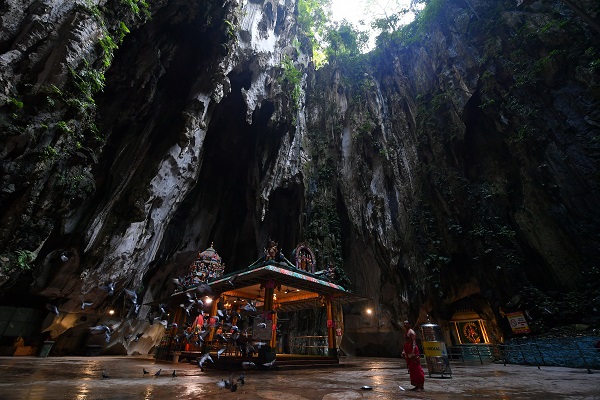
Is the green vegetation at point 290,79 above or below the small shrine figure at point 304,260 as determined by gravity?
above

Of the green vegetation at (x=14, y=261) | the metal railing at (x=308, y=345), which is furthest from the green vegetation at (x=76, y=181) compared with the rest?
the metal railing at (x=308, y=345)

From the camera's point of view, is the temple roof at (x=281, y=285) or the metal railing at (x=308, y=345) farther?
the metal railing at (x=308, y=345)

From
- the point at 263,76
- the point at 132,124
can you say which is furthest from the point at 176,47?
the point at 263,76

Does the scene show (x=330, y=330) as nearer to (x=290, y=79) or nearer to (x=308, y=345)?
(x=308, y=345)

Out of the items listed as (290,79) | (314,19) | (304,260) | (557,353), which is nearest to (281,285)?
(304,260)

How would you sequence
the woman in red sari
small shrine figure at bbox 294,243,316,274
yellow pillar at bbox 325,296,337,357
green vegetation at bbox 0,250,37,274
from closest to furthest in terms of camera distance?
the woman in red sari → green vegetation at bbox 0,250,37,274 → yellow pillar at bbox 325,296,337,357 → small shrine figure at bbox 294,243,316,274

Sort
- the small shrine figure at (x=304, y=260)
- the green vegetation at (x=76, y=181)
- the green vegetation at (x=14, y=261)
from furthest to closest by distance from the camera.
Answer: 1. the small shrine figure at (x=304, y=260)
2. the green vegetation at (x=76, y=181)
3. the green vegetation at (x=14, y=261)

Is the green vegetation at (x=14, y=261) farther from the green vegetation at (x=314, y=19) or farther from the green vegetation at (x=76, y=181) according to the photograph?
the green vegetation at (x=314, y=19)

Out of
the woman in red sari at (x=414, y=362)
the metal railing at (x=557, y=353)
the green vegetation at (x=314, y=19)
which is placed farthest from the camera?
the green vegetation at (x=314, y=19)

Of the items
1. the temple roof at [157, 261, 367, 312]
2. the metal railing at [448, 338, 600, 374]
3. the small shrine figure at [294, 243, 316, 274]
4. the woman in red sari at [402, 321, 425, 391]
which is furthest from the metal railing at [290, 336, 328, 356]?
the woman in red sari at [402, 321, 425, 391]

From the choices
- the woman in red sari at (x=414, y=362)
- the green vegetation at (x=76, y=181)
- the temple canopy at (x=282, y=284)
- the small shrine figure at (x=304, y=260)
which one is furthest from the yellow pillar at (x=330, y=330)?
the green vegetation at (x=76, y=181)

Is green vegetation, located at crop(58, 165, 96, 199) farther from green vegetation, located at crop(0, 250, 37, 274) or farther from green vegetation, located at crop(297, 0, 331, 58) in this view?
green vegetation, located at crop(297, 0, 331, 58)

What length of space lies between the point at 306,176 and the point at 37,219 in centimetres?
1652

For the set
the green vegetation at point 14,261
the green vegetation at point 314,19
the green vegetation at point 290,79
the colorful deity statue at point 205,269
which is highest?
the green vegetation at point 314,19
